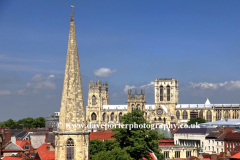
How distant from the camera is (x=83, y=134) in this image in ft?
120

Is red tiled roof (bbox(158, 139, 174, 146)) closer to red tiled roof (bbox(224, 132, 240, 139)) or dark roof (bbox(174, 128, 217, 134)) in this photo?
dark roof (bbox(174, 128, 217, 134))

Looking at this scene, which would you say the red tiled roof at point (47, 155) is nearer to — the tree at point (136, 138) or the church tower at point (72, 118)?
the tree at point (136, 138)

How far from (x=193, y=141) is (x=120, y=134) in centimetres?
7011

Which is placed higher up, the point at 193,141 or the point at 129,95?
the point at 129,95

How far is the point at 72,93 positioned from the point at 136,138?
61.1 feet

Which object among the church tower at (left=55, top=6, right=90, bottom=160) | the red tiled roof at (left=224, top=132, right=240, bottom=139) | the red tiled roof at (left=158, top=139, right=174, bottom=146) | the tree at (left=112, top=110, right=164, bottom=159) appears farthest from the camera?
the red tiled roof at (left=158, top=139, right=174, bottom=146)

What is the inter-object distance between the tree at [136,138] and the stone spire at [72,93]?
16893mm

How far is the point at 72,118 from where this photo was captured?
36.8 m

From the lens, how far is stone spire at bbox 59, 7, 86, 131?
36.8 meters

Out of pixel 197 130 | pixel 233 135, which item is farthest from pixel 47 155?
pixel 197 130

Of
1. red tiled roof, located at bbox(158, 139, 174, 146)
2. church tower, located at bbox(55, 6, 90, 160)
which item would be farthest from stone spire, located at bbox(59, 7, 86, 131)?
red tiled roof, located at bbox(158, 139, 174, 146)

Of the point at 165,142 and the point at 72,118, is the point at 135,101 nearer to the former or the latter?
the point at 165,142

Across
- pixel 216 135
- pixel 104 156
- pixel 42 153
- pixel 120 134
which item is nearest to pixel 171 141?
pixel 216 135

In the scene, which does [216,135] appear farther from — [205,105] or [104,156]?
[205,105]
